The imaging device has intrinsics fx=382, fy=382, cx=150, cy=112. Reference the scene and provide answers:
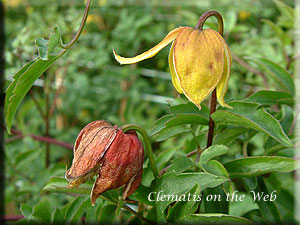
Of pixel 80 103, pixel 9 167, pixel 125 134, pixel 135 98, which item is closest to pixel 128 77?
pixel 135 98

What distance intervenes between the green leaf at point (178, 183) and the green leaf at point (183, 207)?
0.04 feet

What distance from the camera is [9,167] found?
1073 millimetres

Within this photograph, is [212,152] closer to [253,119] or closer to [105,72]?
[253,119]

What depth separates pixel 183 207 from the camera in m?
0.49

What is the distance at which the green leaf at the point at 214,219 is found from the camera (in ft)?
1.49

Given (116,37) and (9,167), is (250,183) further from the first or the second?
(116,37)

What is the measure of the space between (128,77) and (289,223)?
4.81ft

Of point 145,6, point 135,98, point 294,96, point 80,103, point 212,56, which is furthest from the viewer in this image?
point 145,6

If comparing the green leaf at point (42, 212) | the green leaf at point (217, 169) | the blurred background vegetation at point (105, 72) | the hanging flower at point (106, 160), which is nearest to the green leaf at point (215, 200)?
the green leaf at point (217, 169)

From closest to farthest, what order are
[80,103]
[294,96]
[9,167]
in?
1. [294,96]
2. [9,167]
3. [80,103]

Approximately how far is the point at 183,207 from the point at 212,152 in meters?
0.08

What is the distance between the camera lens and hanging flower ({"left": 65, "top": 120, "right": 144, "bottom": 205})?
454 millimetres

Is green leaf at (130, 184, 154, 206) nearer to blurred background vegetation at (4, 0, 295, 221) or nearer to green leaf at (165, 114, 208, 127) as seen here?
green leaf at (165, 114, 208, 127)

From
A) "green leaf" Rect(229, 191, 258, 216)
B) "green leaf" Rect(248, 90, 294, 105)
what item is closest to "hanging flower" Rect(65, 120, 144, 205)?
"green leaf" Rect(248, 90, 294, 105)
